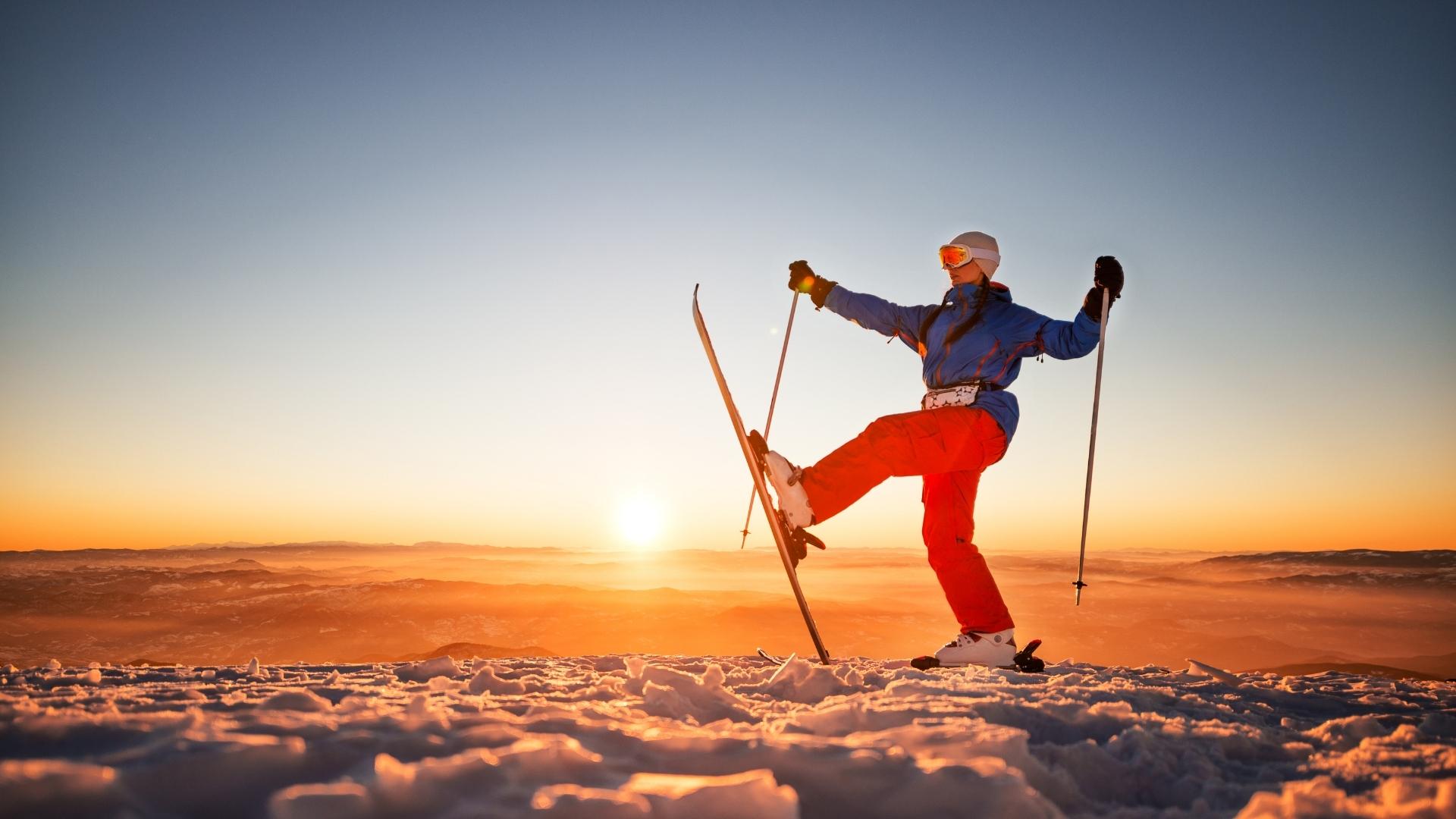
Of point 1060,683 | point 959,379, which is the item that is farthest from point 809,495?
point 1060,683

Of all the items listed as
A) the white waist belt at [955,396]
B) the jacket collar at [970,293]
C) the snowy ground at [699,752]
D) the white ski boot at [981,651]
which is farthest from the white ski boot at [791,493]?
the jacket collar at [970,293]

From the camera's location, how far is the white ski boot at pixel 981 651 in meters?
4.34

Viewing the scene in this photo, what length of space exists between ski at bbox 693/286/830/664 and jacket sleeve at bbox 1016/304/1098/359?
193 centimetres

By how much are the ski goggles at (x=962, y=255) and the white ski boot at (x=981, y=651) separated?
2.49 m

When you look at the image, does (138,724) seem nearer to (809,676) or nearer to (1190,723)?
(809,676)

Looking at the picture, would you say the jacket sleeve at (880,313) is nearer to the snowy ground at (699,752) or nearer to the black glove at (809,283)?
the black glove at (809,283)

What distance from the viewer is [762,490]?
4367mm

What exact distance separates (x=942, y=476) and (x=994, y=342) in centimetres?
95

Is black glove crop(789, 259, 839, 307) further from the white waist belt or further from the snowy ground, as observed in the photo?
the snowy ground

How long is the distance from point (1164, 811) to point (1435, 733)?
136cm

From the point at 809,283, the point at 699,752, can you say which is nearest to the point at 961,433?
the point at 809,283

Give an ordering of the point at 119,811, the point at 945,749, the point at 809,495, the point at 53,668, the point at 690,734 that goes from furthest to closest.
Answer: the point at 809,495, the point at 53,668, the point at 690,734, the point at 945,749, the point at 119,811

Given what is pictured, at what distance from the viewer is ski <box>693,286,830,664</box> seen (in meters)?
4.22

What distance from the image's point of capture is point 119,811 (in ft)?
3.85
